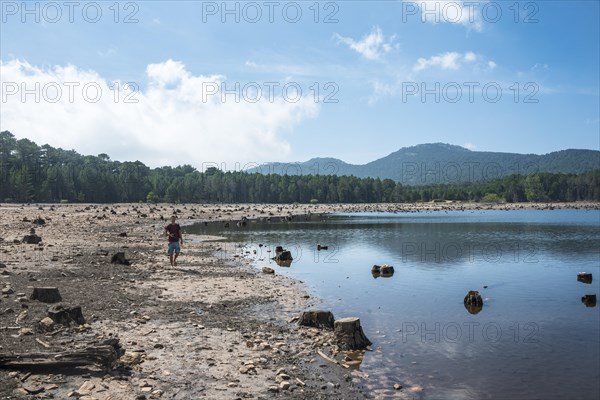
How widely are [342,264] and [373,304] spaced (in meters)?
13.3

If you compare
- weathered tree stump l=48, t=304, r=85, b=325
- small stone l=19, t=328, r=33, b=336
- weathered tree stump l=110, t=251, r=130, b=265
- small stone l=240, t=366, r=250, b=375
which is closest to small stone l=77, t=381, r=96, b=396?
small stone l=240, t=366, r=250, b=375

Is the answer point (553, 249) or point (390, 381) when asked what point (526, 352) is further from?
point (553, 249)

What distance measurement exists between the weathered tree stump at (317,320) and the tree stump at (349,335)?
4.96 ft

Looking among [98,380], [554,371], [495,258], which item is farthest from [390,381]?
[495,258]

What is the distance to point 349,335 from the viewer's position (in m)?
13.7

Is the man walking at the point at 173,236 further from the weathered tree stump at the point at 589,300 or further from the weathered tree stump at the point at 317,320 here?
the weathered tree stump at the point at 589,300

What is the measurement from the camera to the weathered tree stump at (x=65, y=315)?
42.0ft

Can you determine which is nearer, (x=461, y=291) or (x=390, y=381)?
(x=390, y=381)

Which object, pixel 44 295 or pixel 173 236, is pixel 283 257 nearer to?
pixel 173 236

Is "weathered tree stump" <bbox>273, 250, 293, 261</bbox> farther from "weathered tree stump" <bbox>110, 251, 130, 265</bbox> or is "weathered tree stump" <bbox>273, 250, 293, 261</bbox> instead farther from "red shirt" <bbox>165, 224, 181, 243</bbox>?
"weathered tree stump" <bbox>110, 251, 130, 265</bbox>

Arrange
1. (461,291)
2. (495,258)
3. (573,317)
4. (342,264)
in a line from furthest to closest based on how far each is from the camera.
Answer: (495,258) < (342,264) < (461,291) < (573,317)

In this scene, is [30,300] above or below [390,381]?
above

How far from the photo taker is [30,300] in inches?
586

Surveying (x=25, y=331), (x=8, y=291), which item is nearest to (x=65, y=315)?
(x=25, y=331)
